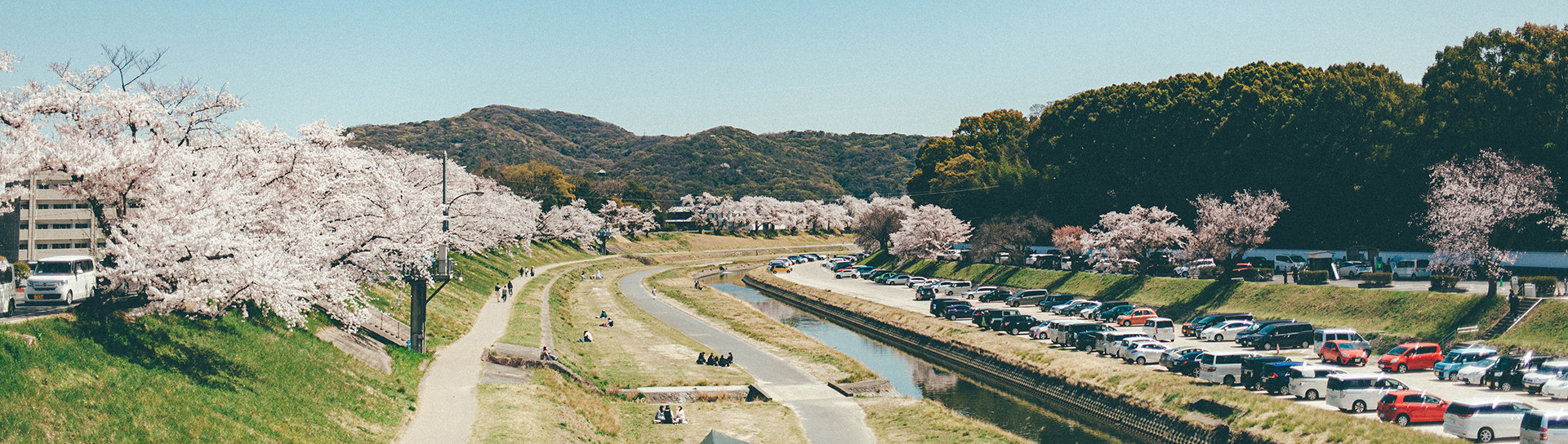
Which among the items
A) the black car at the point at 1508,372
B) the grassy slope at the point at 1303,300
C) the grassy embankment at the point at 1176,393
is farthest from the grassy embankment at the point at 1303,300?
the grassy embankment at the point at 1176,393

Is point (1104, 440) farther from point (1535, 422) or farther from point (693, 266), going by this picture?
point (693, 266)

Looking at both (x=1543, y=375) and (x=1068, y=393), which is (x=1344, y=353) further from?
(x=1068, y=393)

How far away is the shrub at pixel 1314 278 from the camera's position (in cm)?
5206

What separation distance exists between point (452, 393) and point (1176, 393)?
84.3 ft

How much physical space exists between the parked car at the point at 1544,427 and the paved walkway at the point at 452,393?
91.4ft

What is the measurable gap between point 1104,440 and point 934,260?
64580 mm

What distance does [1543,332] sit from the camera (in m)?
36.2

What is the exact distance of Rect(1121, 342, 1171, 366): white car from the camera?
40.0 m

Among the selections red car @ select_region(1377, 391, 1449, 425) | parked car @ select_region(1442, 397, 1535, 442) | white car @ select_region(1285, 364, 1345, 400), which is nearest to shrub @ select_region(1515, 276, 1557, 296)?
white car @ select_region(1285, 364, 1345, 400)

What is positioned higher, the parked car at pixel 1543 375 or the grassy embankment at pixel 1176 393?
the parked car at pixel 1543 375

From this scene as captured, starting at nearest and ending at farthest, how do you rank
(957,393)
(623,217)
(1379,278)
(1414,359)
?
(1414,359) → (957,393) → (1379,278) → (623,217)

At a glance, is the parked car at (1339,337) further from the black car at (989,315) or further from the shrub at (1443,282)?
the black car at (989,315)

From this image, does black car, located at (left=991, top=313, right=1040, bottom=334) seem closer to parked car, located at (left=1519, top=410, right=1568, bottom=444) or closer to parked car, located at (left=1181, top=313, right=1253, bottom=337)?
parked car, located at (left=1181, top=313, right=1253, bottom=337)

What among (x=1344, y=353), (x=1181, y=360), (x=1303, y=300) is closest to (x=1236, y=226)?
(x=1303, y=300)
